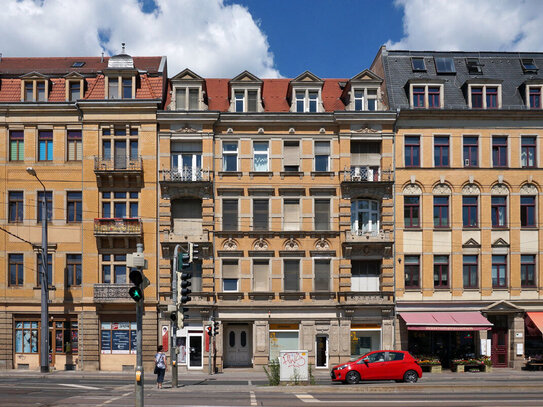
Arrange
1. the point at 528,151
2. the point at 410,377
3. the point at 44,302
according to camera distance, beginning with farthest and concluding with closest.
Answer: the point at 528,151
the point at 44,302
the point at 410,377

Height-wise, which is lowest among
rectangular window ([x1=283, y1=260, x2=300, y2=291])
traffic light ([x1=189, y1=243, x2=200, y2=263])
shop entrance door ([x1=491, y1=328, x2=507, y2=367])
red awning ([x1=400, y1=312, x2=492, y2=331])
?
shop entrance door ([x1=491, y1=328, x2=507, y2=367])

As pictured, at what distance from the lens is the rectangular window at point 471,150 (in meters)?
37.9

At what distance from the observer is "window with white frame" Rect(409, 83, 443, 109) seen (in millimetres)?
38031

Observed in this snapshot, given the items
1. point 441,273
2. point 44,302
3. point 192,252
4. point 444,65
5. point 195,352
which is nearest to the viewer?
point 192,252

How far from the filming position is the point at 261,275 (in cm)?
3744

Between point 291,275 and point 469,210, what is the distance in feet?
35.6

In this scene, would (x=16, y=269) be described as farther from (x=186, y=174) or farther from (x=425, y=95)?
(x=425, y=95)

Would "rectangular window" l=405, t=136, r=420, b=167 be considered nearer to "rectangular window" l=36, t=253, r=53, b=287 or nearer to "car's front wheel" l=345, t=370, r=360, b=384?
"car's front wheel" l=345, t=370, r=360, b=384

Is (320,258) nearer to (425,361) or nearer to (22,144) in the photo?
(425,361)

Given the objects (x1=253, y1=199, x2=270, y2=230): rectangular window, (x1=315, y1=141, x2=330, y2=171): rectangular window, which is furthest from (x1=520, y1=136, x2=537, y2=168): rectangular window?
(x1=253, y1=199, x2=270, y2=230): rectangular window

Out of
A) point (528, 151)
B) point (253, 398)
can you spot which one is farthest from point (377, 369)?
point (528, 151)

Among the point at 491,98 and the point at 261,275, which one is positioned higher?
the point at 491,98

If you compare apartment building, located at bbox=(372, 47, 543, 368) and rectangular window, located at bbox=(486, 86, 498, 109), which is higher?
rectangular window, located at bbox=(486, 86, 498, 109)

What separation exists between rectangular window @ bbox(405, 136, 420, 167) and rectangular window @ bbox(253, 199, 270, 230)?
8.51 meters
